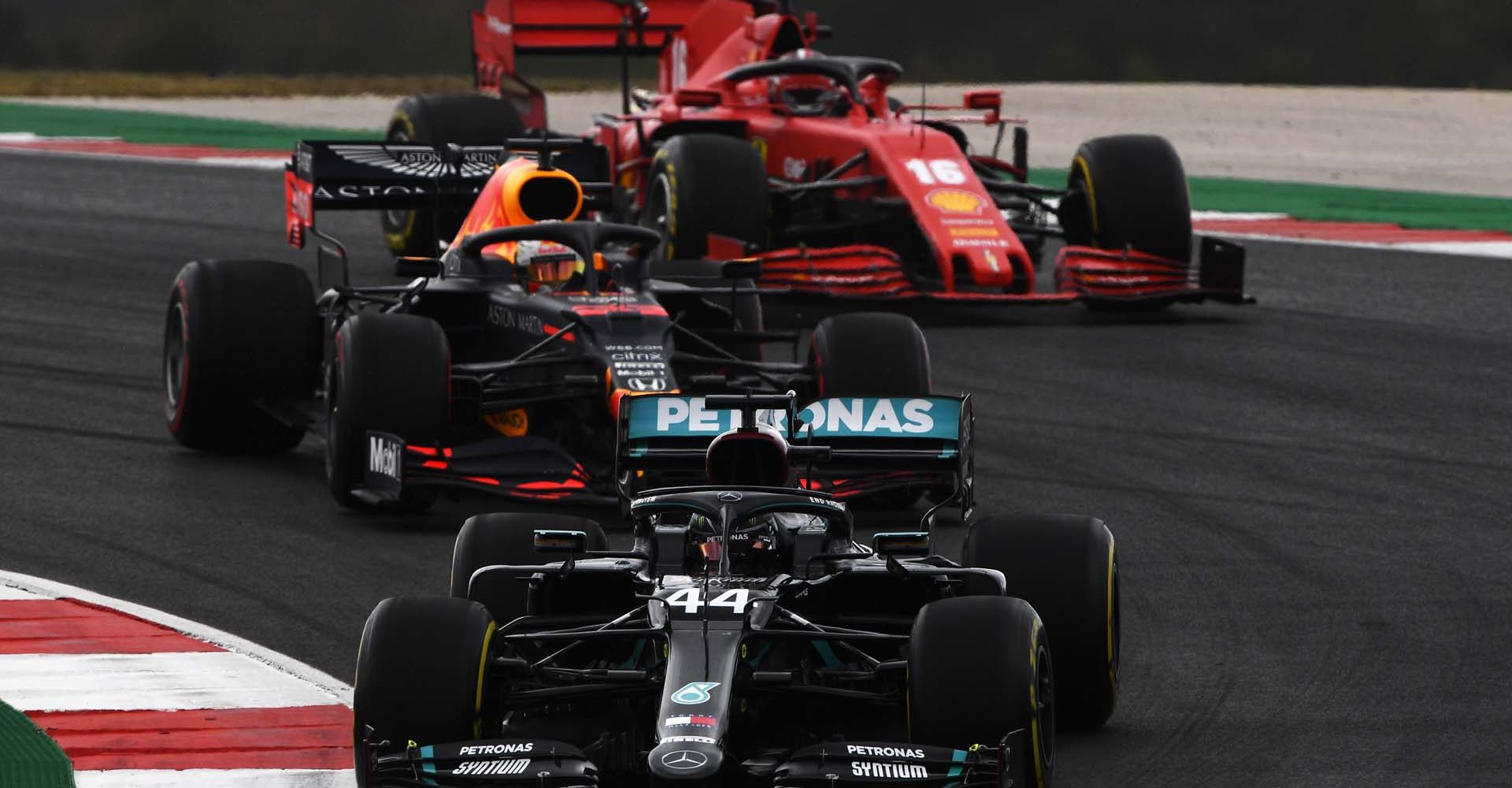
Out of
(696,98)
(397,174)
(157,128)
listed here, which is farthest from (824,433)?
(157,128)

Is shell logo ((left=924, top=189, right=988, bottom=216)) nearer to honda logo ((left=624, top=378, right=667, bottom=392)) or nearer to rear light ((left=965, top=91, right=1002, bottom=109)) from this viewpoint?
rear light ((left=965, top=91, right=1002, bottom=109))

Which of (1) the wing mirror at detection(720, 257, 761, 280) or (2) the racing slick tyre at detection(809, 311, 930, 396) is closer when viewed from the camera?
(2) the racing slick tyre at detection(809, 311, 930, 396)

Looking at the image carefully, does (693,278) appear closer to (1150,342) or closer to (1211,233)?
(1150,342)

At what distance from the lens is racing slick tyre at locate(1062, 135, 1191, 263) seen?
17203 mm

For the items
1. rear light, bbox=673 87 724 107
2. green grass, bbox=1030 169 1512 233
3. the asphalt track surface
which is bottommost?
the asphalt track surface

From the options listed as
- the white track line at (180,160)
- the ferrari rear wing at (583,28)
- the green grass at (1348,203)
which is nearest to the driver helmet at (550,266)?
the ferrari rear wing at (583,28)

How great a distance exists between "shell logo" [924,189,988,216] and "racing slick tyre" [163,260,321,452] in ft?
18.0

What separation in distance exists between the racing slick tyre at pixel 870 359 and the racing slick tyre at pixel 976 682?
4.78 metres

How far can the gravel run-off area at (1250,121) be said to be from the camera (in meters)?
29.9

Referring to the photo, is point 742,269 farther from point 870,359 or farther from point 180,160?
point 180,160

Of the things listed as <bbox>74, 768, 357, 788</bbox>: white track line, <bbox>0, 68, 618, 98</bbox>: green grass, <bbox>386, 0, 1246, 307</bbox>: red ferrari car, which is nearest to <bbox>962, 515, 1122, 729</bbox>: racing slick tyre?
<bbox>74, 768, 357, 788</bbox>: white track line

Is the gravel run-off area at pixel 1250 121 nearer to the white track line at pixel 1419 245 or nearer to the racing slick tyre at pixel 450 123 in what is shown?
the white track line at pixel 1419 245

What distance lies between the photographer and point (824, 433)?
916 cm

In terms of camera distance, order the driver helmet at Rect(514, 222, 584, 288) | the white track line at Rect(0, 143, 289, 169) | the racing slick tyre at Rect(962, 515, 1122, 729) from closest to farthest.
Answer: the racing slick tyre at Rect(962, 515, 1122, 729), the driver helmet at Rect(514, 222, 584, 288), the white track line at Rect(0, 143, 289, 169)
